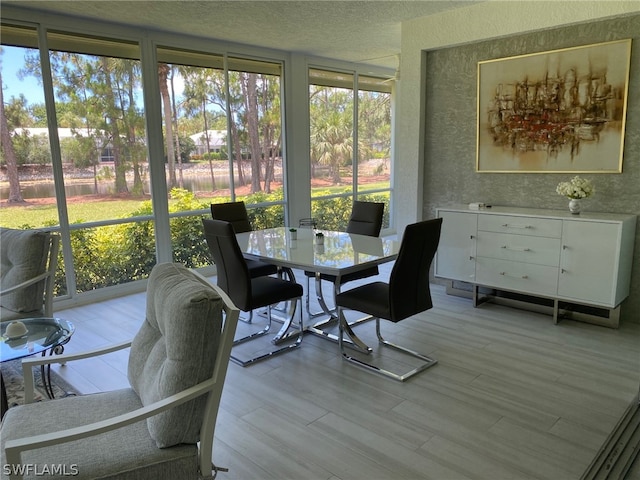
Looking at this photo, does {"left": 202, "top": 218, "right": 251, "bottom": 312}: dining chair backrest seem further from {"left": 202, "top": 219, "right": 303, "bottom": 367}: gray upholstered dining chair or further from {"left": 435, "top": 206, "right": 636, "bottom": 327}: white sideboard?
{"left": 435, "top": 206, "right": 636, "bottom": 327}: white sideboard

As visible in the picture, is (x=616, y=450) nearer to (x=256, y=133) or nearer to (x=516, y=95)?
(x=516, y=95)

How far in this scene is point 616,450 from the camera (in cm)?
226

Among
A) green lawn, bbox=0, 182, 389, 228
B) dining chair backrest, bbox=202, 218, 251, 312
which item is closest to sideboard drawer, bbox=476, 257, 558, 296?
dining chair backrest, bbox=202, 218, 251, 312

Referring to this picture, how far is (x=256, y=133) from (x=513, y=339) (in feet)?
12.7

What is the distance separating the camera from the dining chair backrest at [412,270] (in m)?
2.86

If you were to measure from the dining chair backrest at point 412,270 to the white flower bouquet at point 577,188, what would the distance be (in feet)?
4.96

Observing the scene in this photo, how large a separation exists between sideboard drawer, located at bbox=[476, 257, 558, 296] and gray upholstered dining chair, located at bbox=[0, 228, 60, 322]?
137 inches

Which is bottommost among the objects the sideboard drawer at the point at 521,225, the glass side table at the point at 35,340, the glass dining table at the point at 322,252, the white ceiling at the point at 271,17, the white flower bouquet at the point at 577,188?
the glass side table at the point at 35,340

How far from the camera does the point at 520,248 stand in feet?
13.1

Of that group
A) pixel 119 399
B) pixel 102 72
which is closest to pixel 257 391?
pixel 119 399

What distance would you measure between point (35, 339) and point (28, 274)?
881mm

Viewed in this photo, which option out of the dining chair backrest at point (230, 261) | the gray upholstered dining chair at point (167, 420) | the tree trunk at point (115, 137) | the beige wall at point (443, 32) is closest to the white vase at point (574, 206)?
the beige wall at point (443, 32)

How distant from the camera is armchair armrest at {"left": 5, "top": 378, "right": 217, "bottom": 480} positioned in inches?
54.1
